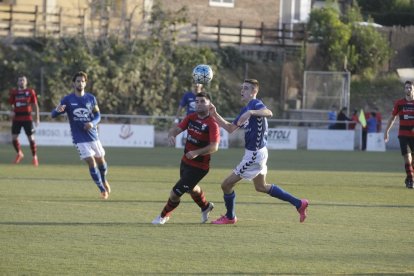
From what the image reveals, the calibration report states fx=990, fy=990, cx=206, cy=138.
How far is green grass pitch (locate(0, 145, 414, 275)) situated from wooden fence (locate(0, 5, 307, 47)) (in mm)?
20144

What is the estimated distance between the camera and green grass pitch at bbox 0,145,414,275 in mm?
9820

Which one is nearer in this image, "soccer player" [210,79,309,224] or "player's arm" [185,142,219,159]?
"soccer player" [210,79,309,224]

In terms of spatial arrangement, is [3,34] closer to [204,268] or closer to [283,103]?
[283,103]

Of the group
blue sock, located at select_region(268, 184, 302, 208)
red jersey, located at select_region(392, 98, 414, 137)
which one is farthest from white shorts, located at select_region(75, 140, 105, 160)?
red jersey, located at select_region(392, 98, 414, 137)

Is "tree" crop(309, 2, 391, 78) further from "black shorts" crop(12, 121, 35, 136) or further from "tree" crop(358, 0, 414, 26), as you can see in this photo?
"black shorts" crop(12, 121, 35, 136)

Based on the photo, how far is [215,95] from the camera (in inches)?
1677

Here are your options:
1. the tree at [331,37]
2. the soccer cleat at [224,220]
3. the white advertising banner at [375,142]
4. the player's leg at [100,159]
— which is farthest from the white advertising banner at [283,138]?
the soccer cleat at [224,220]

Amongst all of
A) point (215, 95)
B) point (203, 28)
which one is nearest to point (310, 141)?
point (215, 95)

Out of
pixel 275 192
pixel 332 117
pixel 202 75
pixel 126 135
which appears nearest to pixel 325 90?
pixel 332 117

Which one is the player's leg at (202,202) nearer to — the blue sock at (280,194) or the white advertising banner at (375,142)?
the blue sock at (280,194)

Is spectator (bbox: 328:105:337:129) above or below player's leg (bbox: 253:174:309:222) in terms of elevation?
below

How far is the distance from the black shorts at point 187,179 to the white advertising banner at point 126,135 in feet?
68.9

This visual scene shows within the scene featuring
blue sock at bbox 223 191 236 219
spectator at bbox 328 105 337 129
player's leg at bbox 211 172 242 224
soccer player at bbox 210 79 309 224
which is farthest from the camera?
spectator at bbox 328 105 337 129

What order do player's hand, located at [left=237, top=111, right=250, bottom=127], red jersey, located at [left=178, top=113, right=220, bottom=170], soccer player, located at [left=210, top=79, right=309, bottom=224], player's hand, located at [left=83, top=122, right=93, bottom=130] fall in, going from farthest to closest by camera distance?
player's hand, located at [left=83, top=122, right=93, bottom=130] → red jersey, located at [left=178, top=113, right=220, bottom=170] → soccer player, located at [left=210, top=79, right=309, bottom=224] → player's hand, located at [left=237, top=111, right=250, bottom=127]
